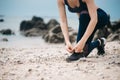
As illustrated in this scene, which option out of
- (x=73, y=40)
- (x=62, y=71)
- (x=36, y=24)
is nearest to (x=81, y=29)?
(x=62, y=71)

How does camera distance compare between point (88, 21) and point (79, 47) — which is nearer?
point (79, 47)

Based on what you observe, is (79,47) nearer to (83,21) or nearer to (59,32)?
(83,21)

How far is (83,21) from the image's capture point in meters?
5.72

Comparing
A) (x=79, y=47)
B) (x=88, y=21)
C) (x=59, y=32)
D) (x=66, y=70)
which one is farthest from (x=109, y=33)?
(x=66, y=70)

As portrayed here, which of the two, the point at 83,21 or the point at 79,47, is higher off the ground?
the point at 83,21

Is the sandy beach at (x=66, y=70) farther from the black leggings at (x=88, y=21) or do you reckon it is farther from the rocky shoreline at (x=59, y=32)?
the rocky shoreline at (x=59, y=32)

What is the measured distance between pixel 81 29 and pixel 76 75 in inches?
57.8

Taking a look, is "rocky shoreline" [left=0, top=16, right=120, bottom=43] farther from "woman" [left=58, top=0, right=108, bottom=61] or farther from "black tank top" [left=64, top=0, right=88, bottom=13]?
"black tank top" [left=64, top=0, right=88, bottom=13]

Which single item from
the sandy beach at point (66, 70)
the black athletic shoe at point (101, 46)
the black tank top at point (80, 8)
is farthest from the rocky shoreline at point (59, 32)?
the sandy beach at point (66, 70)

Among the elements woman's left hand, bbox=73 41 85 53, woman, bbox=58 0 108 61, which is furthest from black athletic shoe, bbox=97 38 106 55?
woman's left hand, bbox=73 41 85 53

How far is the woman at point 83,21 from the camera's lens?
5.19 meters

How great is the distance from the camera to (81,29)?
580cm

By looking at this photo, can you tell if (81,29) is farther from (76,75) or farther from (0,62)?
(0,62)

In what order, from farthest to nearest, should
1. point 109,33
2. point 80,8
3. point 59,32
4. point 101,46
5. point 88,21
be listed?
point 59,32 < point 109,33 < point 101,46 < point 88,21 < point 80,8
